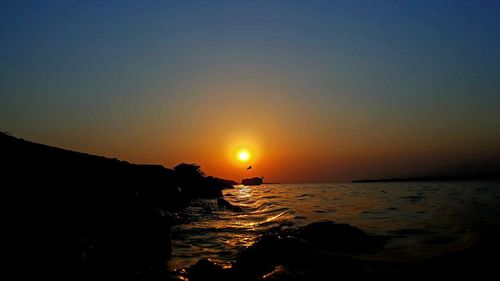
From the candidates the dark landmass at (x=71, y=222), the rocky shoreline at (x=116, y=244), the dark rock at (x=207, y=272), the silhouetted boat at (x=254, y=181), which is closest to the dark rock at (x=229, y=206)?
the dark landmass at (x=71, y=222)

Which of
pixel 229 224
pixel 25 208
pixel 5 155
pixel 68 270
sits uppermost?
pixel 5 155

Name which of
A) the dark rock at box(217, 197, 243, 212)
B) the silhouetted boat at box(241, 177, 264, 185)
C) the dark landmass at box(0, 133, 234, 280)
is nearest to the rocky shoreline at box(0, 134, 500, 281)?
the dark landmass at box(0, 133, 234, 280)

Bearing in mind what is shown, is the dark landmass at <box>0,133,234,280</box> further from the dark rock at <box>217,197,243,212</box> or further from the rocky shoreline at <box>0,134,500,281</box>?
the dark rock at <box>217,197,243,212</box>

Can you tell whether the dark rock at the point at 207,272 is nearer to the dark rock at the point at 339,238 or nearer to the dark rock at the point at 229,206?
the dark rock at the point at 339,238

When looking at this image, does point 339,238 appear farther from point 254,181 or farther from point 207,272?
point 254,181

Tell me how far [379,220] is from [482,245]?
608cm

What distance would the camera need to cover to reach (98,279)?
562cm

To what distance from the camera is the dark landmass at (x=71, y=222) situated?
5566mm

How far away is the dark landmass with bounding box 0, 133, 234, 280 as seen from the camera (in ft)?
18.3

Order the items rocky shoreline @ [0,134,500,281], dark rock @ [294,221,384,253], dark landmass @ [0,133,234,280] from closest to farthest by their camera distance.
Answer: dark landmass @ [0,133,234,280]
rocky shoreline @ [0,134,500,281]
dark rock @ [294,221,384,253]

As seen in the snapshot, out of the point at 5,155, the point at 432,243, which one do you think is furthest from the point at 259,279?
the point at 5,155

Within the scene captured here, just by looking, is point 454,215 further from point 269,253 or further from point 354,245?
point 269,253

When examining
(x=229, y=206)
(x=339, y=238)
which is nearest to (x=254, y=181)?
(x=229, y=206)

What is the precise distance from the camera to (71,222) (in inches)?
287
